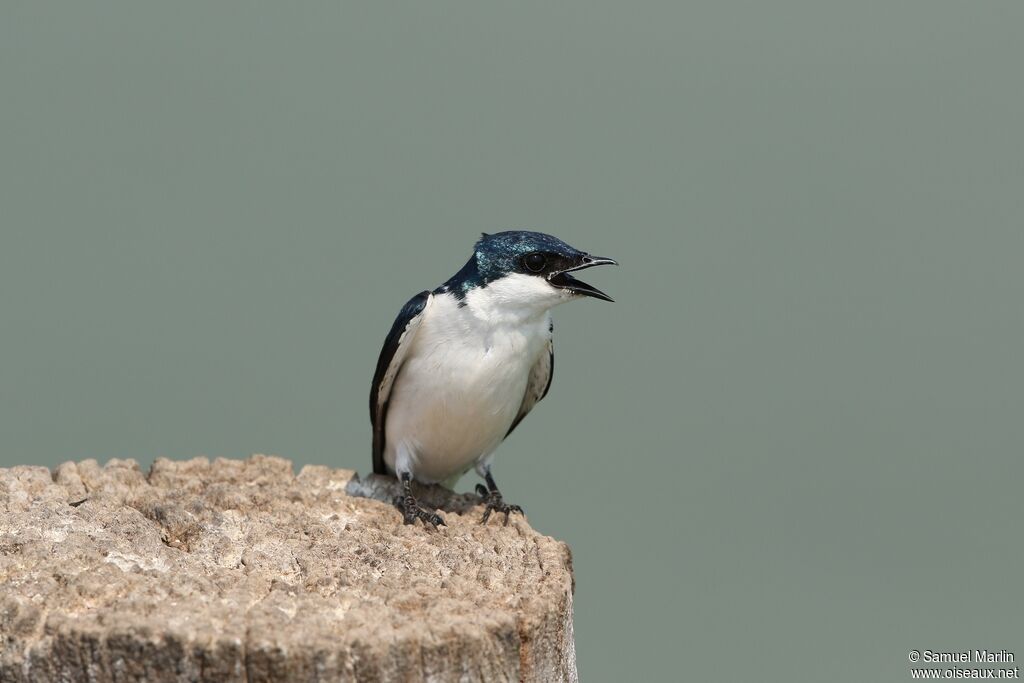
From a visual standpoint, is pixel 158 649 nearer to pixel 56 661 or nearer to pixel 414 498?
pixel 56 661

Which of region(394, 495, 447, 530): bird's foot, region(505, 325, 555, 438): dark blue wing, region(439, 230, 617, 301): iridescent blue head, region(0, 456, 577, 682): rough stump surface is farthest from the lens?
region(505, 325, 555, 438): dark blue wing

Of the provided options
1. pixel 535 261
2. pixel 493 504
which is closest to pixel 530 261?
pixel 535 261

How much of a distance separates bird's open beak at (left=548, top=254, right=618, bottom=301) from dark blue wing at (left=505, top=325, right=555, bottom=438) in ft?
1.47

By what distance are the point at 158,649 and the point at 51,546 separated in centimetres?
90

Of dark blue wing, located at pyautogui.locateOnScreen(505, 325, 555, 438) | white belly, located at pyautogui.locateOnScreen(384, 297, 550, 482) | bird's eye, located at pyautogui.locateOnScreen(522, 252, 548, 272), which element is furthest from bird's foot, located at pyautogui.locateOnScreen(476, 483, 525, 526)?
bird's eye, located at pyautogui.locateOnScreen(522, 252, 548, 272)

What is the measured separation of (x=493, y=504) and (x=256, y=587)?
170 cm

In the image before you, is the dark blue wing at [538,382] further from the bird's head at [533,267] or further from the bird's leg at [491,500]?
the bird's head at [533,267]

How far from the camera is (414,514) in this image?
559 centimetres

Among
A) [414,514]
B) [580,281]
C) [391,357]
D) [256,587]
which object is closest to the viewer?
[256,587]

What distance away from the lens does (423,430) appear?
620 centimetres

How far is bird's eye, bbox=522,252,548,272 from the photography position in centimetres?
578

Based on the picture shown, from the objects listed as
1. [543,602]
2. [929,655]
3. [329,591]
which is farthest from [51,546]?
[929,655]

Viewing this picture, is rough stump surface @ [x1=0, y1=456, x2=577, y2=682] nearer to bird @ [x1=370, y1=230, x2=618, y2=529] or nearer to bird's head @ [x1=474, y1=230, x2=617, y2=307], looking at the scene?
bird @ [x1=370, y1=230, x2=618, y2=529]

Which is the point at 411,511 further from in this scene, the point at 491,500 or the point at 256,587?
the point at 256,587
